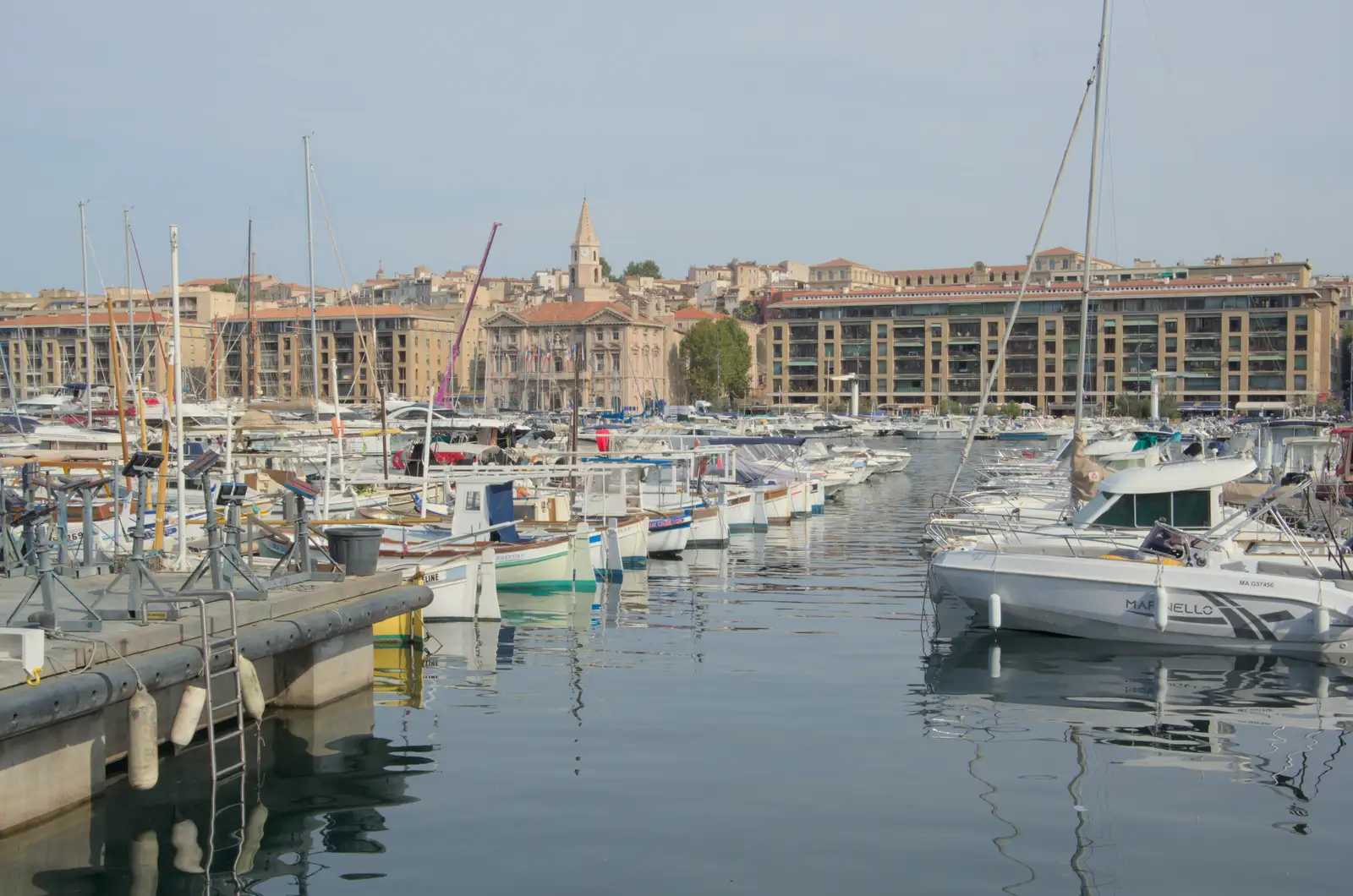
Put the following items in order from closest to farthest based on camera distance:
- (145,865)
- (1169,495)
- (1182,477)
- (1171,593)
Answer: (145,865) → (1171,593) → (1182,477) → (1169,495)

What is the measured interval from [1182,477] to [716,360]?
143 m

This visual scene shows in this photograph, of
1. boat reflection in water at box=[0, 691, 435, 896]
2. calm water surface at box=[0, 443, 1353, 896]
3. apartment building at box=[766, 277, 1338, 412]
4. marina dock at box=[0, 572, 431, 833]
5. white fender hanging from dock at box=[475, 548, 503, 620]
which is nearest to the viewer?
boat reflection in water at box=[0, 691, 435, 896]

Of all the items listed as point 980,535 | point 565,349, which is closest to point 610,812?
point 980,535

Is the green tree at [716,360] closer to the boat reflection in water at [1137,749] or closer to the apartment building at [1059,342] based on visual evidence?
the apartment building at [1059,342]

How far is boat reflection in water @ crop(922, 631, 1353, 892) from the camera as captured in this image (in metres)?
10.9

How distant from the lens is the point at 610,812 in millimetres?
11719

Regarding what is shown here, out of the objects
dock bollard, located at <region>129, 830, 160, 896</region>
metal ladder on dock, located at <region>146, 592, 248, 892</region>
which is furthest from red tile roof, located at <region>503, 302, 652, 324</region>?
dock bollard, located at <region>129, 830, 160, 896</region>

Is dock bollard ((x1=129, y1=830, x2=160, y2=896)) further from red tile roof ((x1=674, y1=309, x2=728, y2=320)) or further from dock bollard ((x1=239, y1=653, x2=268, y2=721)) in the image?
red tile roof ((x1=674, y1=309, x2=728, y2=320))

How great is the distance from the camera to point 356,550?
53.4 feet

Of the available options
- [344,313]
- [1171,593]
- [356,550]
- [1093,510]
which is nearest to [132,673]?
[356,550]

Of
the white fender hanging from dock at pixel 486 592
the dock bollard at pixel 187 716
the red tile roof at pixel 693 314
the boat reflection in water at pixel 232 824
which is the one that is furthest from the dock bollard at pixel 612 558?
the red tile roof at pixel 693 314

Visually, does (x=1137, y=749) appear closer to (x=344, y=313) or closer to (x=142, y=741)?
(x=142, y=741)

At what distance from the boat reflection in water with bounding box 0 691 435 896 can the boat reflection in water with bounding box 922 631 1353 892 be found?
17.4ft

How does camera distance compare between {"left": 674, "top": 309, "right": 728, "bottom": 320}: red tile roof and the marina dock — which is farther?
{"left": 674, "top": 309, "right": 728, "bottom": 320}: red tile roof
